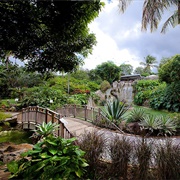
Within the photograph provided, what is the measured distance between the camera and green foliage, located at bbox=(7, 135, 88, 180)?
2252mm

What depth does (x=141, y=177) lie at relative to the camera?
2398 millimetres

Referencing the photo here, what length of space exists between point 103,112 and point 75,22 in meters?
6.13

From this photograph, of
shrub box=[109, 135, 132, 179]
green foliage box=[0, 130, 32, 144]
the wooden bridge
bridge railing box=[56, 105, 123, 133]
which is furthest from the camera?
green foliage box=[0, 130, 32, 144]

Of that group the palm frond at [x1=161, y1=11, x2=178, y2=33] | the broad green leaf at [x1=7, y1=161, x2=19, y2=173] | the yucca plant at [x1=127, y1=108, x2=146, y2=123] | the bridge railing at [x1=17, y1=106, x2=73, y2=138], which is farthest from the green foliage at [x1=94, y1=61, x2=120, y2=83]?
the broad green leaf at [x1=7, y1=161, x2=19, y2=173]

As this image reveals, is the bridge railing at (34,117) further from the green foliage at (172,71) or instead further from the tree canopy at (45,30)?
the green foliage at (172,71)

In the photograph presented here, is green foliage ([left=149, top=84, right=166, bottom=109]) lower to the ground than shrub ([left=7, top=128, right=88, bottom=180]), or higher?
higher

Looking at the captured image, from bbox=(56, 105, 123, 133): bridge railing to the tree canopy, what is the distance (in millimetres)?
4226

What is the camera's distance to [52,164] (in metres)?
2.33

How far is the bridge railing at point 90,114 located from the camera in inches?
289

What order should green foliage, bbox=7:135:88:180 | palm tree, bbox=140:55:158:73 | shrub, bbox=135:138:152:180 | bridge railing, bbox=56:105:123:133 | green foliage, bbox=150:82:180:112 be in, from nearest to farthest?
green foliage, bbox=7:135:88:180
shrub, bbox=135:138:152:180
bridge railing, bbox=56:105:123:133
green foliage, bbox=150:82:180:112
palm tree, bbox=140:55:158:73

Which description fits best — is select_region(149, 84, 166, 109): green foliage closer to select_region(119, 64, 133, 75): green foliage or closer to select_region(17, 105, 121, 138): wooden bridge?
select_region(17, 105, 121, 138): wooden bridge

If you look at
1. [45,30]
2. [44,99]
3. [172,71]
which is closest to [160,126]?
[45,30]

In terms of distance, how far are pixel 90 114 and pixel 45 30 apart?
6.03 m

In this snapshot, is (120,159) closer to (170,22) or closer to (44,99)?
(170,22)
